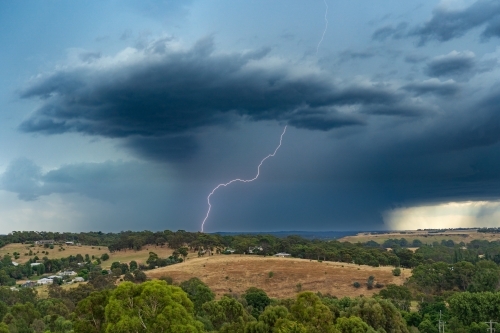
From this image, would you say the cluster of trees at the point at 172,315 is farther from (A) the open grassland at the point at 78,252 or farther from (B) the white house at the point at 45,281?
(A) the open grassland at the point at 78,252

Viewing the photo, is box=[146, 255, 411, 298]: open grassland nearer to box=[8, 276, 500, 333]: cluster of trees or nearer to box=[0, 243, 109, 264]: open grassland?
box=[8, 276, 500, 333]: cluster of trees

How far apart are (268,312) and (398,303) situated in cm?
5113

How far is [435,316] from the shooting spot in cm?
7488

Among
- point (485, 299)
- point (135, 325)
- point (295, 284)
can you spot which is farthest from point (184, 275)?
point (135, 325)

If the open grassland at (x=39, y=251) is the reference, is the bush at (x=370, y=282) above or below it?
below

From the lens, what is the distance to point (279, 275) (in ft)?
407

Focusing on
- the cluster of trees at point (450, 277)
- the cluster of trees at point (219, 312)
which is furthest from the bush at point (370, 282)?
the cluster of trees at point (219, 312)

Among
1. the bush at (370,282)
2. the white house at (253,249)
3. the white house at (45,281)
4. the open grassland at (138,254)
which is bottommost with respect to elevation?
the white house at (45,281)

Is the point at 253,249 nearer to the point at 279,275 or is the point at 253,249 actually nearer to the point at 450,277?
the point at 279,275

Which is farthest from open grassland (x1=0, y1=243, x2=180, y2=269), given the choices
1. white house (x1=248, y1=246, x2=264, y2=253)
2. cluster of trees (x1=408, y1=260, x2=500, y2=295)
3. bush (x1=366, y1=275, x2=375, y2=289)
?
cluster of trees (x1=408, y1=260, x2=500, y2=295)

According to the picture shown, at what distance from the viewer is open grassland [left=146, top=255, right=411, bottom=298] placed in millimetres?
115000

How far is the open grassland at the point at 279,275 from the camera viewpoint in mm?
115000

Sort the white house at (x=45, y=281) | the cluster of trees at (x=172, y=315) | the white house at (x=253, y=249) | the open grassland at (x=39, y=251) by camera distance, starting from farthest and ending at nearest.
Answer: the open grassland at (x=39, y=251) < the white house at (x=253, y=249) < the white house at (x=45, y=281) < the cluster of trees at (x=172, y=315)

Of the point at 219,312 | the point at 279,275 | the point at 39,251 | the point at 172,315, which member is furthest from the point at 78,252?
the point at 172,315
